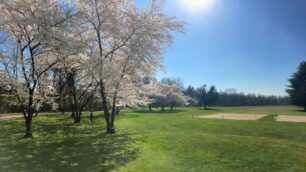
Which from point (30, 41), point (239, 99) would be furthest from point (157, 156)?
point (239, 99)

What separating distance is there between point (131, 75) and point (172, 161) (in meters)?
7.49

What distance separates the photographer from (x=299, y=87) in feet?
173

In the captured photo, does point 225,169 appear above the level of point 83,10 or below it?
below

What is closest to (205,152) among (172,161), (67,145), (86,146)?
(172,161)

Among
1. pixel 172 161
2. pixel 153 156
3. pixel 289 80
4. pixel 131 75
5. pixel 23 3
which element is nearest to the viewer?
pixel 172 161

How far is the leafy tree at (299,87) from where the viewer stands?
52.2 m

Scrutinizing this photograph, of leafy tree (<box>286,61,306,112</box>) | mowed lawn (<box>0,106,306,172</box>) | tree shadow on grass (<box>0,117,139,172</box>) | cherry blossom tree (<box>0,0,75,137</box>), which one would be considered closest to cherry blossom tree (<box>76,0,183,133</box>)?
cherry blossom tree (<box>0,0,75,137</box>)

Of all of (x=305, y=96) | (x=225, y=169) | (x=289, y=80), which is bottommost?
(x=225, y=169)

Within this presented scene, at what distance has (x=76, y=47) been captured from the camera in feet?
35.9

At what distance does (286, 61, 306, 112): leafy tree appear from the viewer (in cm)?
5216

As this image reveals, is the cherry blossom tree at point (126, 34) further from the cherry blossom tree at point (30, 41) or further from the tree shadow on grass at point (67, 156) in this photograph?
the tree shadow on grass at point (67, 156)

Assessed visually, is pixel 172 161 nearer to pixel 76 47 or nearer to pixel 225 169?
pixel 225 169

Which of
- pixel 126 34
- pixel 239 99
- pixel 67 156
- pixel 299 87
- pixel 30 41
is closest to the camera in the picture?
pixel 67 156

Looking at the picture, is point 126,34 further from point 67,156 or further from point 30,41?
point 67,156
